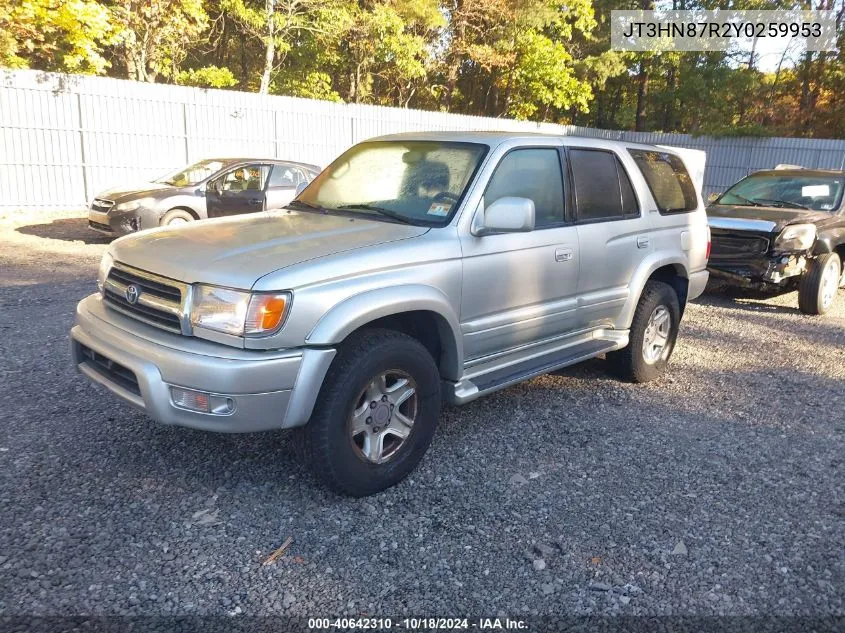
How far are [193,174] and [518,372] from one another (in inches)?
345

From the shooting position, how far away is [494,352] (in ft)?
13.0

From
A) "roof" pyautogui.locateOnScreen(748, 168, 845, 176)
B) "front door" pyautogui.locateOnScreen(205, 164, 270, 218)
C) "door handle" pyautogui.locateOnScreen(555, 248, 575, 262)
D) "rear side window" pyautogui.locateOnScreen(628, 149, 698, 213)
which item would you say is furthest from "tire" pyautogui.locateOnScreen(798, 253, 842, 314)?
"front door" pyautogui.locateOnScreen(205, 164, 270, 218)

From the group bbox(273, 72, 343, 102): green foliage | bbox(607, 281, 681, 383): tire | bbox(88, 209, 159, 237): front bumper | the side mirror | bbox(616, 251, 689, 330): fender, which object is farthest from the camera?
bbox(273, 72, 343, 102): green foliage

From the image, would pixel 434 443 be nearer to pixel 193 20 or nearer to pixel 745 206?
pixel 745 206

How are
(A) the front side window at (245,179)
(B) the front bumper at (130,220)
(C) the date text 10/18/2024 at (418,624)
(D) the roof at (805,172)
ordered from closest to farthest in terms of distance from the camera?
(C) the date text 10/18/2024 at (418,624), (D) the roof at (805,172), (B) the front bumper at (130,220), (A) the front side window at (245,179)

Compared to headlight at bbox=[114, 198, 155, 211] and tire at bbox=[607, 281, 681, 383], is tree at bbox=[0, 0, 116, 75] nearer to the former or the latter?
headlight at bbox=[114, 198, 155, 211]

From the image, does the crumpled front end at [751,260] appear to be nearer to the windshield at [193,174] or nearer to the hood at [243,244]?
the hood at [243,244]

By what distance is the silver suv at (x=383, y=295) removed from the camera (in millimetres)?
2973

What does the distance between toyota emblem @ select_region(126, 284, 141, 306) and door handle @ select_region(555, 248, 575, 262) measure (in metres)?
2.46

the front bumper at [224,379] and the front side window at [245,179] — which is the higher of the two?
the front side window at [245,179]

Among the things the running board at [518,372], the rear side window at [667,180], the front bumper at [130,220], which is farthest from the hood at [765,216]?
the front bumper at [130,220]

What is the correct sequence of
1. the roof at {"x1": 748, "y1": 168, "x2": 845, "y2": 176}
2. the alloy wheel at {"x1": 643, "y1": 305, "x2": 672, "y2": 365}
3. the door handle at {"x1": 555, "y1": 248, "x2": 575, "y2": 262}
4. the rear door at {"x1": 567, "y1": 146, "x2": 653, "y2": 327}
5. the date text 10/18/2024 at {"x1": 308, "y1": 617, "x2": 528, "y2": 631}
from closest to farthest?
the date text 10/18/2024 at {"x1": 308, "y1": 617, "x2": 528, "y2": 631}, the door handle at {"x1": 555, "y1": 248, "x2": 575, "y2": 262}, the rear door at {"x1": 567, "y1": 146, "x2": 653, "y2": 327}, the alloy wheel at {"x1": 643, "y1": 305, "x2": 672, "y2": 365}, the roof at {"x1": 748, "y1": 168, "x2": 845, "y2": 176}

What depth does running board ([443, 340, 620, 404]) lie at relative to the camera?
3756 mm

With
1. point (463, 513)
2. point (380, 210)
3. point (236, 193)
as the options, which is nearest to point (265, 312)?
point (380, 210)
